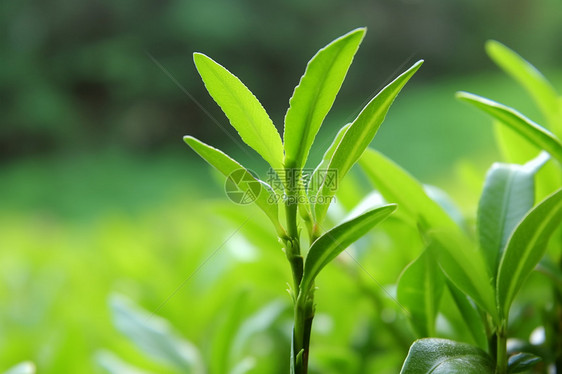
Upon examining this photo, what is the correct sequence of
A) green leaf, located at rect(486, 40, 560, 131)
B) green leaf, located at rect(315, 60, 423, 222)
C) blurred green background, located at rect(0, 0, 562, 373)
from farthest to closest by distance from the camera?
blurred green background, located at rect(0, 0, 562, 373) → green leaf, located at rect(486, 40, 560, 131) → green leaf, located at rect(315, 60, 423, 222)

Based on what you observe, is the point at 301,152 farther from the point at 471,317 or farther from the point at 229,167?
the point at 471,317

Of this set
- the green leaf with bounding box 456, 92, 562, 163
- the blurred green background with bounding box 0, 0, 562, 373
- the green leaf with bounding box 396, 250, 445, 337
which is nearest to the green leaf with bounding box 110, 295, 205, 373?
the green leaf with bounding box 396, 250, 445, 337

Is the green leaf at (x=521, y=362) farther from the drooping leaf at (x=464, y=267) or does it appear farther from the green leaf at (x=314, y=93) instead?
the green leaf at (x=314, y=93)

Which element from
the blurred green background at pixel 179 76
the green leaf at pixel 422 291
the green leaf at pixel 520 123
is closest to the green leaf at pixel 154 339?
the green leaf at pixel 422 291

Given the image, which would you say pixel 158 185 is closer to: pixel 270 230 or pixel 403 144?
pixel 403 144

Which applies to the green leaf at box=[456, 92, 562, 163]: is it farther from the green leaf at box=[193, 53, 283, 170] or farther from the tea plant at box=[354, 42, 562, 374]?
the green leaf at box=[193, 53, 283, 170]
